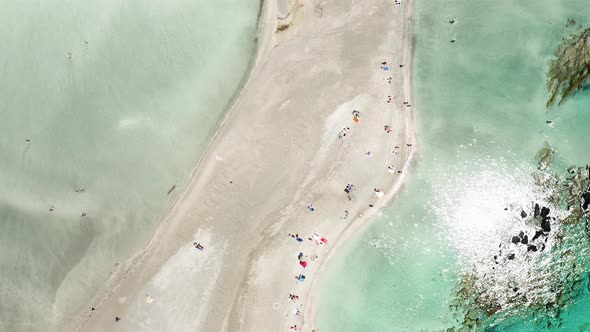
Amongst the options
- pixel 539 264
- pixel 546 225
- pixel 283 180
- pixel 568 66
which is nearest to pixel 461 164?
pixel 546 225

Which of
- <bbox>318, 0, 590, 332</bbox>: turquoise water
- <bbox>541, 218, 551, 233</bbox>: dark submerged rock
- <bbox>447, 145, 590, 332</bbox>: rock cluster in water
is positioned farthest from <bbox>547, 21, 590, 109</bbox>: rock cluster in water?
<bbox>541, 218, 551, 233</bbox>: dark submerged rock

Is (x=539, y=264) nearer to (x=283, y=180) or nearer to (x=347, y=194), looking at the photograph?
(x=347, y=194)

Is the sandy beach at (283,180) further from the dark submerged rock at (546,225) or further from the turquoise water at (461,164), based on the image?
the dark submerged rock at (546,225)

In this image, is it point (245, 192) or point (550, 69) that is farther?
point (550, 69)

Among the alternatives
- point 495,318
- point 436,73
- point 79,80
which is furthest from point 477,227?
point 79,80

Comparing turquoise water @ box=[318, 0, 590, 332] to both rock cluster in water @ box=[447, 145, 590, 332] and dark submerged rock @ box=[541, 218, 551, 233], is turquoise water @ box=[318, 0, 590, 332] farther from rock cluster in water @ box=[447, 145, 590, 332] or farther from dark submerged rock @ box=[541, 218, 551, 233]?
dark submerged rock @ box=[541, 218, 551, 233]

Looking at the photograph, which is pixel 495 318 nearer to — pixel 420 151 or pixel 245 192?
pixel 420 151
